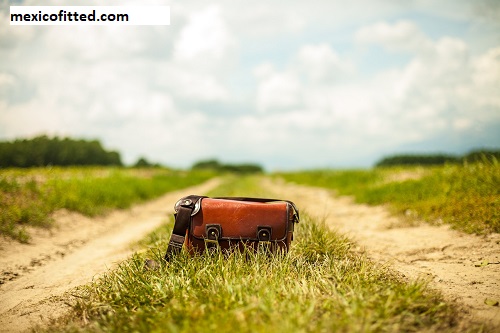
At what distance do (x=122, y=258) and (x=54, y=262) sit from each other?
1.20m

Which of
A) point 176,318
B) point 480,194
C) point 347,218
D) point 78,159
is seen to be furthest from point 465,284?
point 78,159

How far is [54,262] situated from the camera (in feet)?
17.2

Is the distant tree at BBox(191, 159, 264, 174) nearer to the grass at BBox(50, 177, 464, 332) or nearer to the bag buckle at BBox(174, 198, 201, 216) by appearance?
the bag buckle at BBox(174, 198, 201, 216)

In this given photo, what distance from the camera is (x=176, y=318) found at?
2.47 metres

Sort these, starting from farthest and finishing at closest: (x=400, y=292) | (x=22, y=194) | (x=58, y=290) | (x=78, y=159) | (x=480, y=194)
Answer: (x=78, y=159) → (x=22, y=194) → (x=480, y=194) → (x=58, y=290) → (x=400, y=292)

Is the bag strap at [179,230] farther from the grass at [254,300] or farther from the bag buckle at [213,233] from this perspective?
the bag buckle at [213,233]

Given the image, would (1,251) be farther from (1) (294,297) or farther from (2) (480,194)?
(2) (480,194)

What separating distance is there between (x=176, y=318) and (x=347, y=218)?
6443 millimetres

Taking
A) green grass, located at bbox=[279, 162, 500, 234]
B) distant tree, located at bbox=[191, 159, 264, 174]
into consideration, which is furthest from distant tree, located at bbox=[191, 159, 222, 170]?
green grass, located at bbox=[279, 162, 500, 234]

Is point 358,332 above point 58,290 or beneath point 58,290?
above

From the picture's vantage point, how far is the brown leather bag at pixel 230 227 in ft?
12.0

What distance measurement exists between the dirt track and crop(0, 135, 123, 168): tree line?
50.6ft

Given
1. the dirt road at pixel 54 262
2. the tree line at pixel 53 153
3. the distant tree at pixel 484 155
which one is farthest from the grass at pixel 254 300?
the tree line at pixel 53 153

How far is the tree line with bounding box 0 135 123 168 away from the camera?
81.5ft
